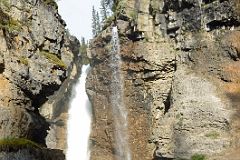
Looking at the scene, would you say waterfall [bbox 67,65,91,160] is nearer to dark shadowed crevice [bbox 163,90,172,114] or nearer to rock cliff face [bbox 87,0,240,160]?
rock cliff face [bbox 87,0,240,160]

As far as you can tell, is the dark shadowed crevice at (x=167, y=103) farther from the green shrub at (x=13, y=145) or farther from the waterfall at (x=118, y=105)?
the green shrub at (x=13, y=145)

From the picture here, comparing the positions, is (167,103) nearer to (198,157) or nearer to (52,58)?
(198,157)

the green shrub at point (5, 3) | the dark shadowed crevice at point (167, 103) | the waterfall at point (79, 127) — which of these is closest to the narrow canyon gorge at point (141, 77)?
the green shrub at point (5, 3)

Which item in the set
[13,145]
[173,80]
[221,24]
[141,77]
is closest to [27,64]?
[13,145]

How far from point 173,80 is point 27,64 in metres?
18.5

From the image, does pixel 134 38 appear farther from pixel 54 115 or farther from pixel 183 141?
pixel 54 115

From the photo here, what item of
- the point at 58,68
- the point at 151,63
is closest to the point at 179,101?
the point at 151,63

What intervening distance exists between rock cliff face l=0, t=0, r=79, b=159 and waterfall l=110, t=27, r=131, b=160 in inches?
562

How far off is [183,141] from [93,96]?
59.0ft

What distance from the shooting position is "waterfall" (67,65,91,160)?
5284 centimetres

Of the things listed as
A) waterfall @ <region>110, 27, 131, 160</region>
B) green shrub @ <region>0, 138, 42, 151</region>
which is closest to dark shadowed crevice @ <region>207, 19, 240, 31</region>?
waterfall @ <region>110, 27, 131, 160</region>

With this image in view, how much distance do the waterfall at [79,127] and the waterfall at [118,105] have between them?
7.35m

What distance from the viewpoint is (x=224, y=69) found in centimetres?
3512

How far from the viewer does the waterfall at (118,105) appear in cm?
4353
